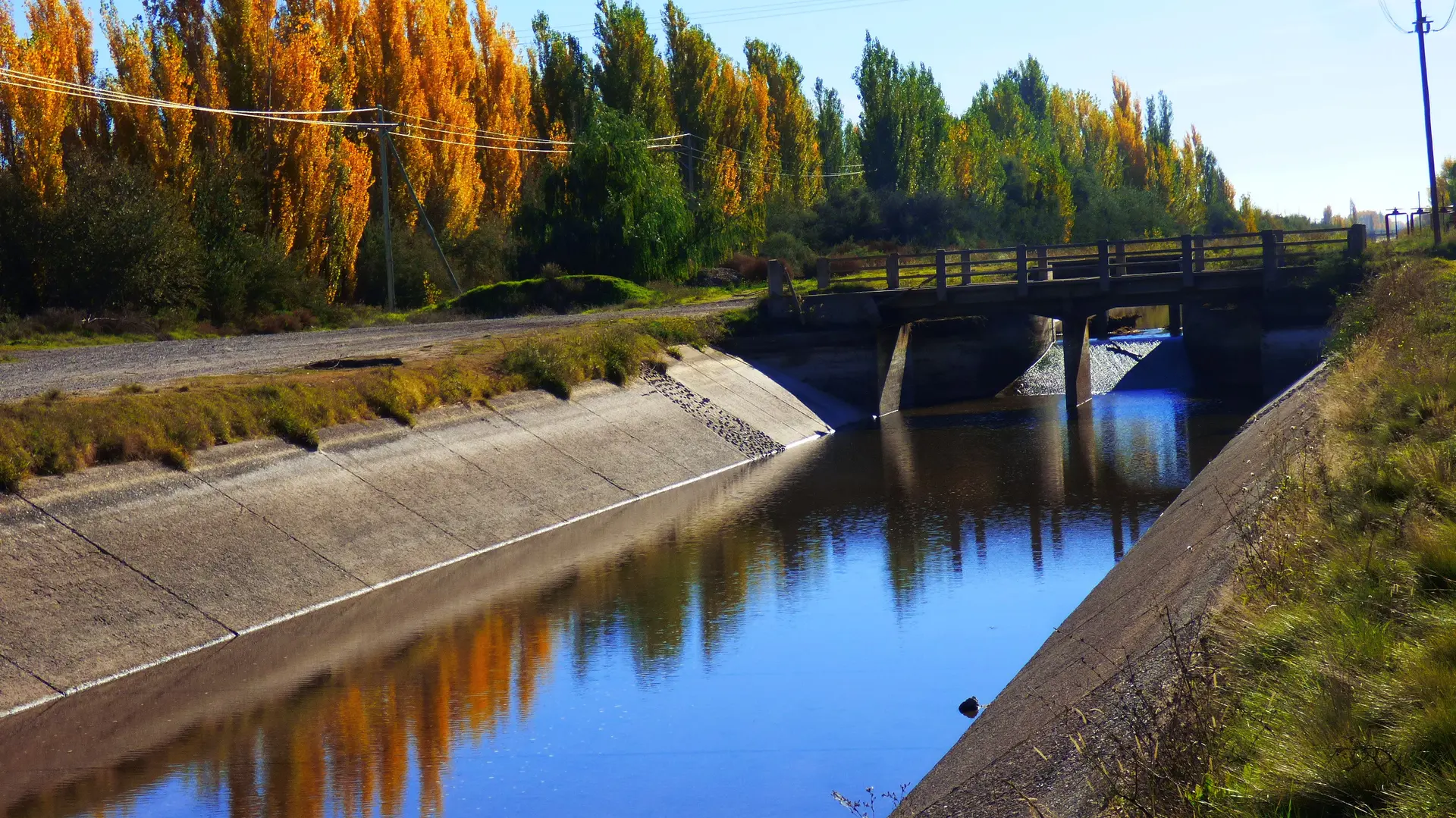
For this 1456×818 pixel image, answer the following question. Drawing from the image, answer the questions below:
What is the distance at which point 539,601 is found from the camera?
18.3 metres

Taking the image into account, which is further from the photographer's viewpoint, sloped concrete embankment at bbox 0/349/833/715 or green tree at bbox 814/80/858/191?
green tree at bbox 814/80/858/191

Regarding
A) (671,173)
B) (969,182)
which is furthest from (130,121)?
(969,182)

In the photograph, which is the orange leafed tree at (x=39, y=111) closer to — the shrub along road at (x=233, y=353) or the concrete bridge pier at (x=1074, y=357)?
the shrub along road at (x=233, y=353)

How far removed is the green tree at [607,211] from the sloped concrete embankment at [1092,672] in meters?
42.2

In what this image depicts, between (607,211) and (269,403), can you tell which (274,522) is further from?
(607,211)

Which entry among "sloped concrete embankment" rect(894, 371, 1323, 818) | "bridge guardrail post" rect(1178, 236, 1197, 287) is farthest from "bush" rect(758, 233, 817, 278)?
"sloped concrete embankment" rect(894, 371, 1323, 818)

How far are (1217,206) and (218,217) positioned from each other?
98.2 meters

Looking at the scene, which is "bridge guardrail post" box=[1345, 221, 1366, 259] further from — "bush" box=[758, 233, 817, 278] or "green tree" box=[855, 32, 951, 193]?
"green tree" box=[855, 32, 951, 193]

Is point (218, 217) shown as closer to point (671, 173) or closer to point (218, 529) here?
point (671, 173)

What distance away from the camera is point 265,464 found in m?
19.6

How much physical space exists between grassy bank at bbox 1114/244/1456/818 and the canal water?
373 cm

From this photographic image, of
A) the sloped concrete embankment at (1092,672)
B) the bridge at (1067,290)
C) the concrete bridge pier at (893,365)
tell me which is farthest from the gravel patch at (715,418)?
the sloped concrete embankment at (1092,672)

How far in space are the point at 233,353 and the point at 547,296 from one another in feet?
70.3

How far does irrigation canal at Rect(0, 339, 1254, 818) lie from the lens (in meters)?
11.2
